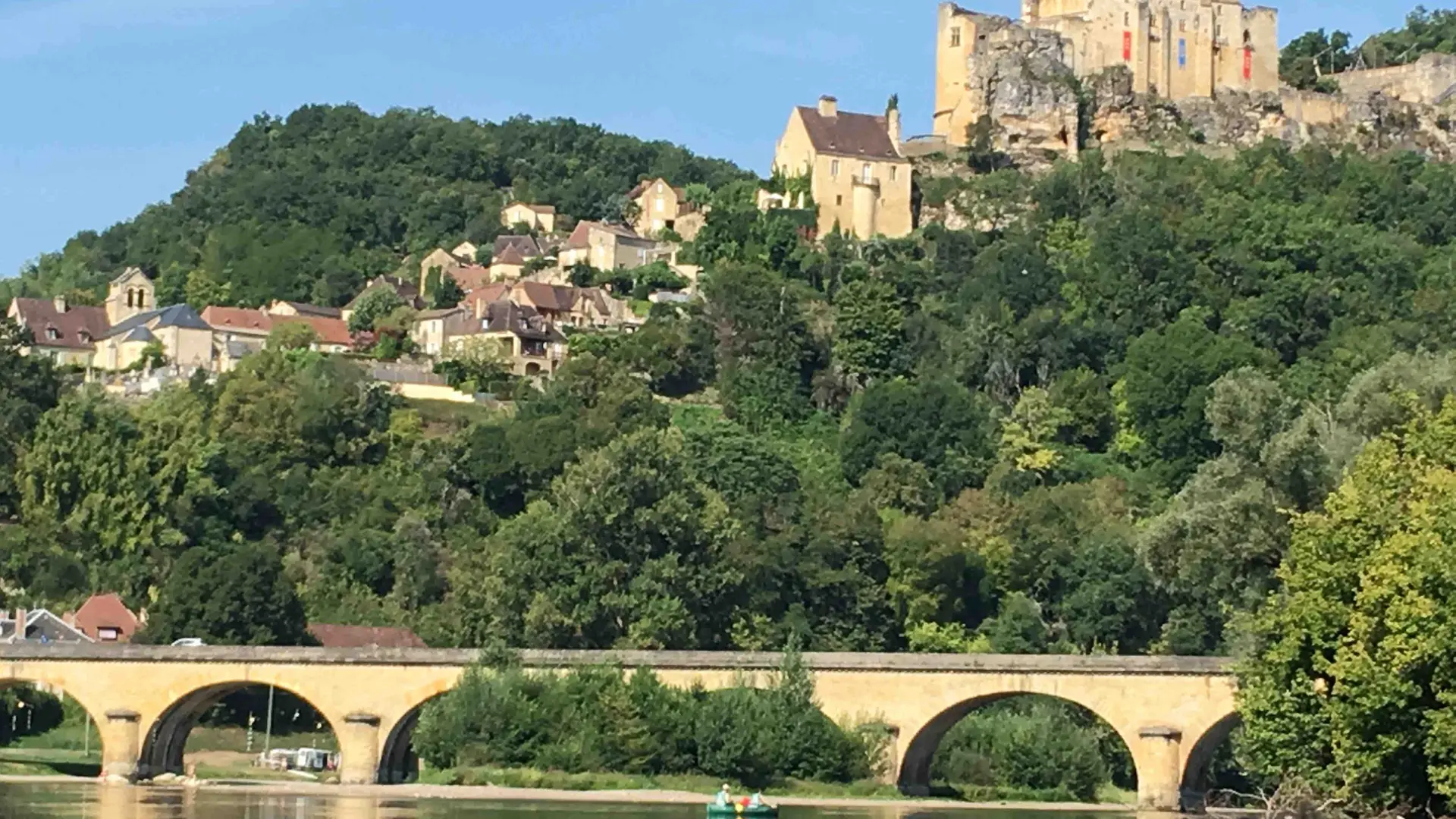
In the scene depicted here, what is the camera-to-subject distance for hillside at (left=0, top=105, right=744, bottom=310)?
148 m

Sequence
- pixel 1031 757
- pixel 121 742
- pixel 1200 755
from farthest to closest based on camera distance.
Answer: pixel 1031 757
pixel 121 742
pixel 1200 755

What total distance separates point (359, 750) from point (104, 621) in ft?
65.1

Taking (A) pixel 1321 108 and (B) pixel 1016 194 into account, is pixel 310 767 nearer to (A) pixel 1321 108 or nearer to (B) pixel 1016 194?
(B) pixel 1016 194

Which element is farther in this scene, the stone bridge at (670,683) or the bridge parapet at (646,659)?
the bridge parapet at (646,659)

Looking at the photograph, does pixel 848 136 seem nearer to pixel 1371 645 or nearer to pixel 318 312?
pixel 318 312

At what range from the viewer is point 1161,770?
6944 cm

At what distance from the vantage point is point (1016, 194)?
5187 inches

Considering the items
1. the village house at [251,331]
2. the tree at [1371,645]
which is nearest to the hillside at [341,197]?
the village house at [251,331]

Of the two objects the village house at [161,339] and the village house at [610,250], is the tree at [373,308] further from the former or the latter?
the village house at [610,250]

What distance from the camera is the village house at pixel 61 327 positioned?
130250 millimetres

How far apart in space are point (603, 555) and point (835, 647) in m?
8.77

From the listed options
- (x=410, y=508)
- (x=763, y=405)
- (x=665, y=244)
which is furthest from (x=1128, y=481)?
(x=665, y=244)

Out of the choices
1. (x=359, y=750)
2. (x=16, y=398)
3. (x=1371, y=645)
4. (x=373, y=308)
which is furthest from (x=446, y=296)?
(x=1371, y=645)

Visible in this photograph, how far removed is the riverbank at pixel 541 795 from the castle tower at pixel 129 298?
6739 cm
